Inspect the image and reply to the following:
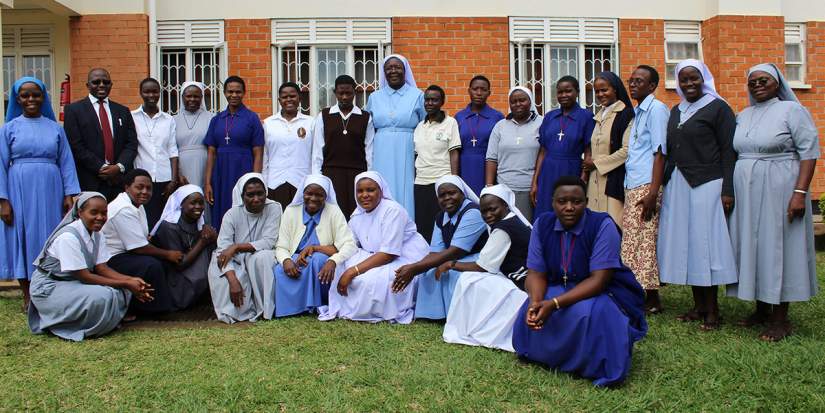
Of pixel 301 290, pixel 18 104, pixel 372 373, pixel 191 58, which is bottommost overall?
pixel 372 373

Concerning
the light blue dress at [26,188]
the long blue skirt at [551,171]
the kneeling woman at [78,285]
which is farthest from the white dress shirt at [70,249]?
the long blue skirt at [551,171]

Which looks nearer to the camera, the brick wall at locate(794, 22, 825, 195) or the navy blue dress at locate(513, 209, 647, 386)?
the navy blue dress at locate(513, 209, 647, 386)

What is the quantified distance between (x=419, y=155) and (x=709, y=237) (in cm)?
274

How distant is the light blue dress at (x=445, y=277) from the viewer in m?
5.13

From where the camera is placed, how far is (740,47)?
998cm

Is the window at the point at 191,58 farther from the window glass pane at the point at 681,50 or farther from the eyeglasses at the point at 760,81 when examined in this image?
the eyeglasses at the point at 760,81

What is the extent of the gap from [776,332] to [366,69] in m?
6.65

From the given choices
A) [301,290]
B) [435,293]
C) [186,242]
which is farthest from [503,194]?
[186,242]

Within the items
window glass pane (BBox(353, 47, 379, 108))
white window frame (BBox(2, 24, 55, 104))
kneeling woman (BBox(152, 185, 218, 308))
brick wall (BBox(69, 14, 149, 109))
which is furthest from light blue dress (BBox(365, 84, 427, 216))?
white window frame (BBox(2, 24, 55, 104))

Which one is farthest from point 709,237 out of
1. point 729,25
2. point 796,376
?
point 729,25

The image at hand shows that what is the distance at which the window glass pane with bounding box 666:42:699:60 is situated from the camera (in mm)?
10172

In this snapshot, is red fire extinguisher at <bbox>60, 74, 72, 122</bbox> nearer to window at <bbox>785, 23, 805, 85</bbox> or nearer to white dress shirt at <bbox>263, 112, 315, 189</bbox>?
white dress shirt at <bbox>263, 112, 315, 189</bbox>

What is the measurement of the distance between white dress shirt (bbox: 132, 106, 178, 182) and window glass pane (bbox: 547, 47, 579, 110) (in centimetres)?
557

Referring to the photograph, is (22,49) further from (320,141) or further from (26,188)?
(320,141)
